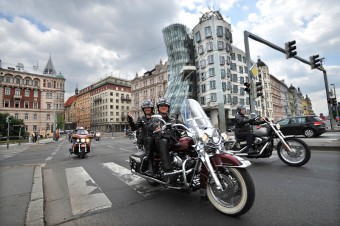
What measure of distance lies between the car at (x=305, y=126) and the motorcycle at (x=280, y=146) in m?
9.95

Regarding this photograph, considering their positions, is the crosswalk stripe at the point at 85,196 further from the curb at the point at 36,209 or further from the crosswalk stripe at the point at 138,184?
the crosswalk stripe at the point at 138,184

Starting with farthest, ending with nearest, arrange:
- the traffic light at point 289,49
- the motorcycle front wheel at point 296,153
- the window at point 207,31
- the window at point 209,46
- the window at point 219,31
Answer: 1. the window at point 209,46
2. the window at point 207,31
3. the window at point 219,31
4. the traffic light at point 289,49
5. the motorcycle front wheel at point 296,153

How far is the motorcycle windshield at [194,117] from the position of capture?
3.38 m

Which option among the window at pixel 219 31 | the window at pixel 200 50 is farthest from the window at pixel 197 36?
the window at pixel 219 31

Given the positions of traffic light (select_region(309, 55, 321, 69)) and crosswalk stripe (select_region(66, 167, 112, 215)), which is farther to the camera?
traffic light (select_region(309, 55, 321, 69))

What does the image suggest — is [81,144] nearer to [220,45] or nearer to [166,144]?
[166,144]

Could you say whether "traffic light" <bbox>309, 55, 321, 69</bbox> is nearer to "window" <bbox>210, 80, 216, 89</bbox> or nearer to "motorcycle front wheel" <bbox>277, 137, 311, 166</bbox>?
"motorcycle front wheel" <bbox>277, 137, 311, 166</bbox>

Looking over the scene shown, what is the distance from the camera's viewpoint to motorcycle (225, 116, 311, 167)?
544cm

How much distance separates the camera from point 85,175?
5.87 meters

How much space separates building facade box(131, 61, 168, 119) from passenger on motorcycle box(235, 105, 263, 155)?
56.5m

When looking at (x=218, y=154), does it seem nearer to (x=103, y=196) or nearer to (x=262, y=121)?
(x=103, y=196)

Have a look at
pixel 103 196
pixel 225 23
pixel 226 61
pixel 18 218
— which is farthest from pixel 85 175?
pixel 225 23

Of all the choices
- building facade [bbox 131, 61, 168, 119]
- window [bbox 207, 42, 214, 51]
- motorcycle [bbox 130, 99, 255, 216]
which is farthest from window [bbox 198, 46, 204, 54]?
motorcycle [bbox 130, 99, 255, 216]

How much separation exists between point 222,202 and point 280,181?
2.01 m
